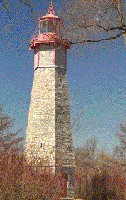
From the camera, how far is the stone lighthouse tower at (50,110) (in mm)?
27375

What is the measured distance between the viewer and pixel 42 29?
28.9 metres

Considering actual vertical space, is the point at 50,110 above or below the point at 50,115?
above

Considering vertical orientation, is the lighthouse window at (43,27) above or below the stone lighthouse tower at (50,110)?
A: above

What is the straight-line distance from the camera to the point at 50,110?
91.2 feet

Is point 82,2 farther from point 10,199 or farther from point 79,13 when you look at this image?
point 10,199

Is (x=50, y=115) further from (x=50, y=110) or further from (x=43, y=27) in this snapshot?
(x=43, y=27)

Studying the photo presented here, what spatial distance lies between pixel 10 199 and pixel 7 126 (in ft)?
61.3

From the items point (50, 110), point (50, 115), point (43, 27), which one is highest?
point (43, 27)

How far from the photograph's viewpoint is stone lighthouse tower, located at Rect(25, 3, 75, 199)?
27375 millimetres

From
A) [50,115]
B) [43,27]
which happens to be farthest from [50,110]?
[43,27]

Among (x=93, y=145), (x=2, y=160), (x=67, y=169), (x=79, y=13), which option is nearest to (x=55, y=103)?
(x=67, y=169)

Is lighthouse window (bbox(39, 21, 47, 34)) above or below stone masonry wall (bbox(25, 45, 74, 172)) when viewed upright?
above

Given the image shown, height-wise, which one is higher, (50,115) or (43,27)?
(43,27)

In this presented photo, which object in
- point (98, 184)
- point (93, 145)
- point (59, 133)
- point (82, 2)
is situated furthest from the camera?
point (93, 145)
